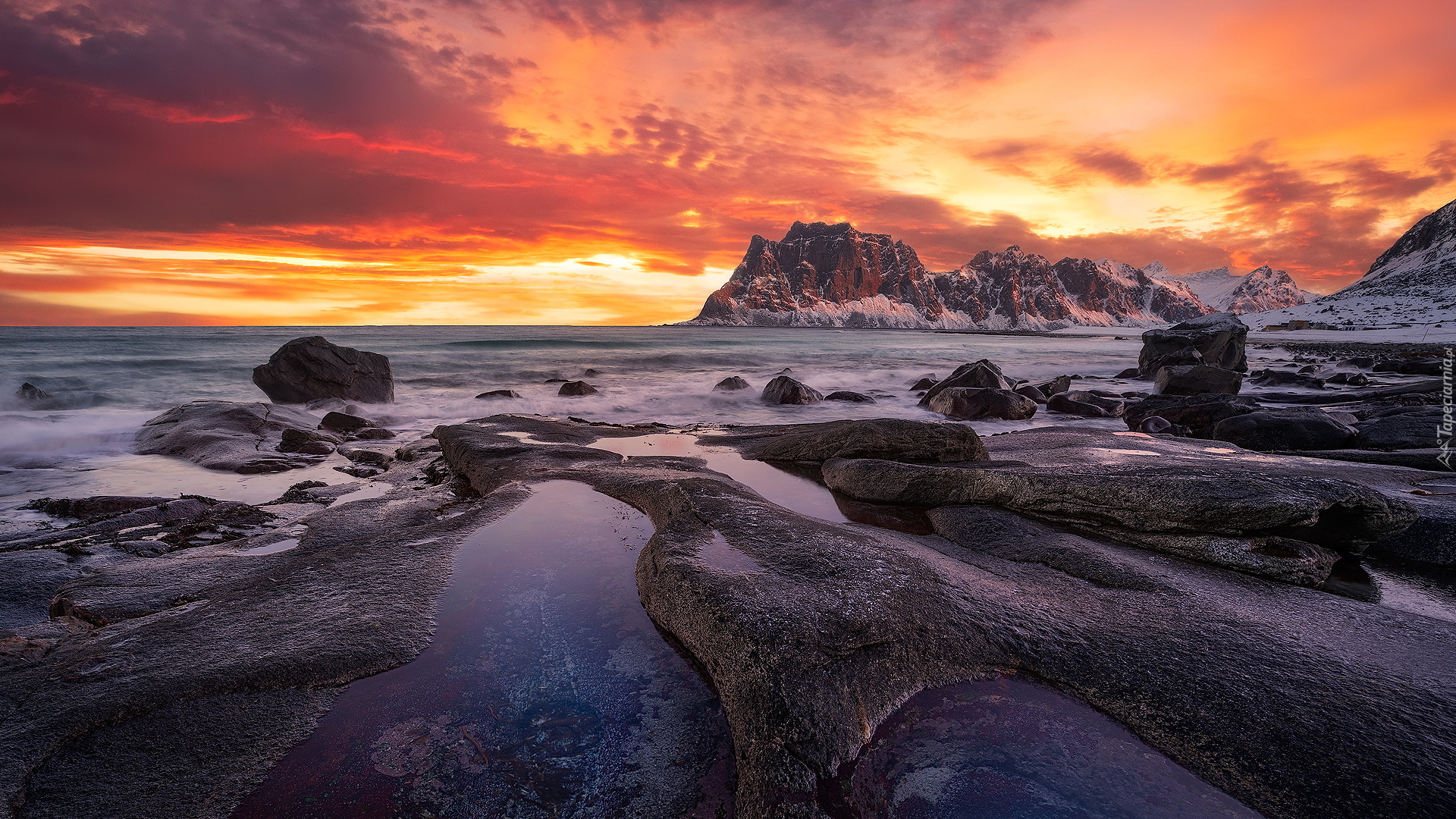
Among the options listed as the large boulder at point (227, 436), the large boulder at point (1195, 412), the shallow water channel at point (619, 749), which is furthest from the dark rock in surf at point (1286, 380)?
the large boulder at point (227, 436)

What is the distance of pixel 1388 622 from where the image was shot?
10.6ft

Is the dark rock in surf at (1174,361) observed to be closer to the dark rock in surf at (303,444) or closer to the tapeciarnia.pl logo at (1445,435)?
the tapeciarnia.pl logo at (1445,435)

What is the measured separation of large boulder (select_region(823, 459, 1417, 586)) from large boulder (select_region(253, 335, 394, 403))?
15300mm

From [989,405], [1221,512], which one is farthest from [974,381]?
[1221,512]

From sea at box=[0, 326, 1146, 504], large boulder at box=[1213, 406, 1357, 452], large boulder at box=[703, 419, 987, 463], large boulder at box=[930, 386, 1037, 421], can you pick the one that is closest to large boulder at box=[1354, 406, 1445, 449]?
large boulder at box=[1213, 406, 1357, 452]

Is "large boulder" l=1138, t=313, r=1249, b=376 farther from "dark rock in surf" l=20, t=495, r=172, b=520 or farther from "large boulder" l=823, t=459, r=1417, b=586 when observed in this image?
"dark rock in surf" l=20, t=495, r=172, b=520

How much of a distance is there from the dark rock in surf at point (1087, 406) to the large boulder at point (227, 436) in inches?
598

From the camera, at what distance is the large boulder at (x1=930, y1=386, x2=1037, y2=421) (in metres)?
13.0

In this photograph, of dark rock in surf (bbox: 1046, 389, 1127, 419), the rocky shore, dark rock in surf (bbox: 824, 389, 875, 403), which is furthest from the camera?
dark rock in surf (bbox: 824, 389, 875, 403)

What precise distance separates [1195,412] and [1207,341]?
57.0ft

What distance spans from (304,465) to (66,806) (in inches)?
268

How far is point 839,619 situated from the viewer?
2.82 m

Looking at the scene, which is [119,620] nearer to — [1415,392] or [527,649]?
[527,649]

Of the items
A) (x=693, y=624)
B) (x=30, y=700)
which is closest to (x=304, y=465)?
(x=30, y=700)
